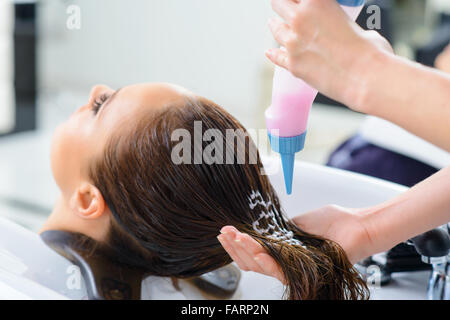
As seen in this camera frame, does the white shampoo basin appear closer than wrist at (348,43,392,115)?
No

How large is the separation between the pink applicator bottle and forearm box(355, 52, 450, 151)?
5.9 inches

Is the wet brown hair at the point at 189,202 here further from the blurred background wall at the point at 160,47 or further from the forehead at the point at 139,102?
the blurred background wall at the point at 160,47

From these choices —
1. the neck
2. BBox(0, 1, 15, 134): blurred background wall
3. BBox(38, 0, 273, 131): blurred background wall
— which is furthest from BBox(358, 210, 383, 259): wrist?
BBox(0, 1, 15, 134): blurred background wall

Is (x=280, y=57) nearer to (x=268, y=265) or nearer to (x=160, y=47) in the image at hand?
(x=268, y=265)

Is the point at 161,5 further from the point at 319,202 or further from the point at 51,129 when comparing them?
the point at 319,202

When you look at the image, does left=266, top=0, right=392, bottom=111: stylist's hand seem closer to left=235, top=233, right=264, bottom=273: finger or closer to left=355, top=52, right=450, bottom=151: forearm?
left=355, top=52, right=450, bottom=151: forearm

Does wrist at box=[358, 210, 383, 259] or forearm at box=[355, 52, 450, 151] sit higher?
forearm at box=[355, 52, 450, 151]

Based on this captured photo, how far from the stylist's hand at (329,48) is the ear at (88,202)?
1.29ft

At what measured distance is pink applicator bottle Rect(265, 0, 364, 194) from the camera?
64cm

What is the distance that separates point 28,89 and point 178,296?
220 cm

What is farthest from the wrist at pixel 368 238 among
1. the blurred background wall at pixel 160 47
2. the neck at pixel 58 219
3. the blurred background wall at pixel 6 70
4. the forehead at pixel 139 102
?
the blurred background wall at pixel 6 70

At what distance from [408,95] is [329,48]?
7cm

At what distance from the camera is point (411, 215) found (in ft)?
2.58

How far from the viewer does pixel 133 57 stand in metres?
3.33
